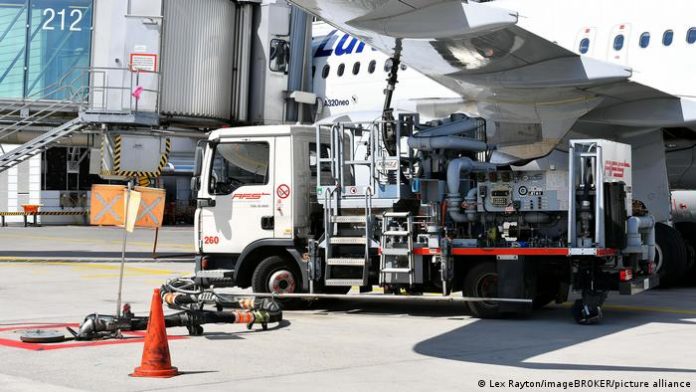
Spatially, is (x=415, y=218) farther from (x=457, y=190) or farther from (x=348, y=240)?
(x=348, y=240)

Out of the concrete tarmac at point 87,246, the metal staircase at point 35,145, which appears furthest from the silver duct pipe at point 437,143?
the concrete tarmac at point 87,246

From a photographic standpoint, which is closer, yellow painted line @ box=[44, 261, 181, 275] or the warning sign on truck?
yellow painted line @ box=[44, 261, 181, 275]

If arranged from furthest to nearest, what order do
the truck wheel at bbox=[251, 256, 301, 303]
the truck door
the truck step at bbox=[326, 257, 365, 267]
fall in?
1. the truck door
2. the truck wheel at bbox=[251, 256, 301, 303]
3. the truck step at bbox=[326, 257, 365, 267]

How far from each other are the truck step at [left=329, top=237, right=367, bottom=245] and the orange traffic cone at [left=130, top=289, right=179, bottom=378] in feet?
16.1

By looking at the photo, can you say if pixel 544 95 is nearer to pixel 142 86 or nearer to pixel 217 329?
pixel 217 329

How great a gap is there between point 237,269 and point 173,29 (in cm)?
935

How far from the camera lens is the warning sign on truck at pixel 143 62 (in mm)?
21688

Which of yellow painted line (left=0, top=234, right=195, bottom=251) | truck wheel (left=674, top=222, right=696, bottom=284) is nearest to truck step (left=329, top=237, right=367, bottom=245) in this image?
truck wheel (left=674, top=222, right=696, bottom=284)

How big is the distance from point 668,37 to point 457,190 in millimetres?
5459

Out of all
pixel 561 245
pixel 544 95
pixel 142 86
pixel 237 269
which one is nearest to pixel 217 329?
pixel 237 269

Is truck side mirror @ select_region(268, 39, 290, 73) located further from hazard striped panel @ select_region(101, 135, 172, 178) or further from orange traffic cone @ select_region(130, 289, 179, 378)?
orange traffic cone @ select_region(130, 289, 179, 378)

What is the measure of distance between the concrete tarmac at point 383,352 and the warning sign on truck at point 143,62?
753 centimetres

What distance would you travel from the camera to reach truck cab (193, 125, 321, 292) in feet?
47.3

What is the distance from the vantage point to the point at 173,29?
2208 centimetres
